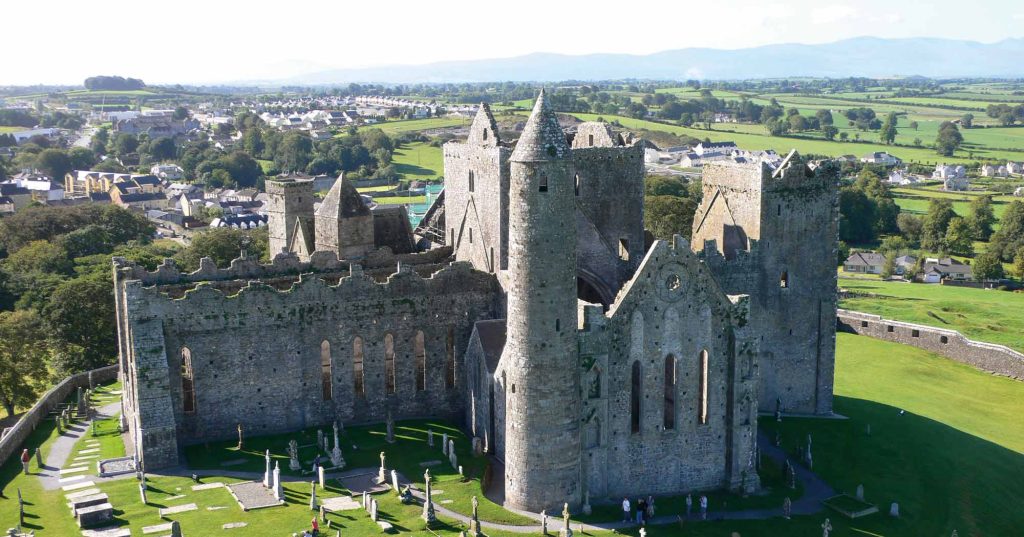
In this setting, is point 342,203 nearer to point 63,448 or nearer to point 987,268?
point 63,448

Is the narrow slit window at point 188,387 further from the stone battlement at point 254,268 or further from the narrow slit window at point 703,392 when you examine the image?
the narrow slit window at point 703,392

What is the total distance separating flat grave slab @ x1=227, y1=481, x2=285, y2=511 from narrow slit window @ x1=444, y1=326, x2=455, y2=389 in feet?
34.6

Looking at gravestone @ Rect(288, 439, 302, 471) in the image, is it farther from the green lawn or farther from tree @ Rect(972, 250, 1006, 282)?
tree @ Rect(972, 250, 1006, 282)

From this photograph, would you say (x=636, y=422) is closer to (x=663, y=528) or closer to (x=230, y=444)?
(x=663, y=528)

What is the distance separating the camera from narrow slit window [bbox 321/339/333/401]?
4431 cm

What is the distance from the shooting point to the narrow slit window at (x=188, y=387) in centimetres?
4194

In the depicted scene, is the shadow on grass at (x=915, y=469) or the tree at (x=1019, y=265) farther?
the tree at (x=1019, y=265)

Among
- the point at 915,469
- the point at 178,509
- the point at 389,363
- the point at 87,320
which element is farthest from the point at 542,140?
the point at 87,320

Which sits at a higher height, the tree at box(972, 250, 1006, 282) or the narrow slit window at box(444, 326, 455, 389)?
the narrow slit window at box(444, 326, 455, 389)

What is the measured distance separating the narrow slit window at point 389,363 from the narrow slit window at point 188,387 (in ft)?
27.5

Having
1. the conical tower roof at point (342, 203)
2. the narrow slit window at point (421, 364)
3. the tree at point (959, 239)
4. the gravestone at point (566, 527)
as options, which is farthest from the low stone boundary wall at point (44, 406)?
the tree at point (959, 239)

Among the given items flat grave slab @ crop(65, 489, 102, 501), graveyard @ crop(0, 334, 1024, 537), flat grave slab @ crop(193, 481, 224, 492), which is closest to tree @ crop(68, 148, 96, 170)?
graveyard @ crop(0, 334, 1024, 537)

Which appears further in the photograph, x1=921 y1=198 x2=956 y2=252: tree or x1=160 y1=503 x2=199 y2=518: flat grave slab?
x1=921 y1=198 x2=956 y2=252: tree

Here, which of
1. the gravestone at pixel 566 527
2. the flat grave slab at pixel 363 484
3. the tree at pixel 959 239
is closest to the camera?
the gravestone at pixel 566 527
